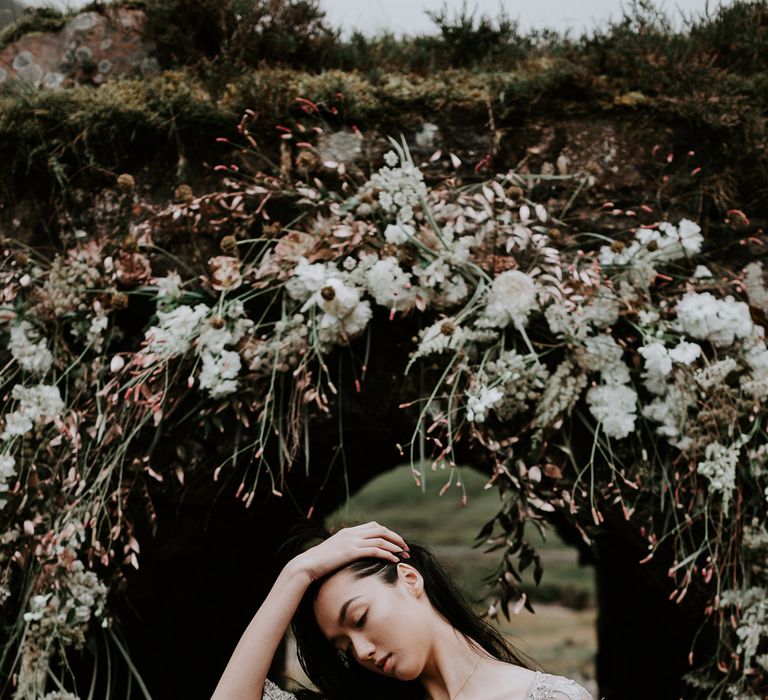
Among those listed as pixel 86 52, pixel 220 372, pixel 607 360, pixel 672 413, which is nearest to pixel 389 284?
pixel 220 372

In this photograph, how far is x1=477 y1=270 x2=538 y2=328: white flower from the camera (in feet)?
7.62

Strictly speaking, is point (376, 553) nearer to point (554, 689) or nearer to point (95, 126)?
point (554, 689)

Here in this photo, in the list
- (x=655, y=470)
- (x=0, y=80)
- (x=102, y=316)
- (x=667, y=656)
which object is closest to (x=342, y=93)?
(x=102, y=316)

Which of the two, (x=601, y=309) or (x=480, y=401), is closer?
(x=480, y=401)

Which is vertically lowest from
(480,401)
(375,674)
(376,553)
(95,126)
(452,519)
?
(452,519)

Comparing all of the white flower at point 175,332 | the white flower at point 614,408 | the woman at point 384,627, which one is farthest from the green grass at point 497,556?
the woman at point 384,627

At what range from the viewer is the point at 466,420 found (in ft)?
7.72

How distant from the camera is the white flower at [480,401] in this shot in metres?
2.17

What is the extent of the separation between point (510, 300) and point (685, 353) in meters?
0.49

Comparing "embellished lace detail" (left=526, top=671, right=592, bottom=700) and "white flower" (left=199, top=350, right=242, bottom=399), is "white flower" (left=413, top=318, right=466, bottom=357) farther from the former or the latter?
"embellished lace detail" (left=526, top=671, right=592, bottom=700)

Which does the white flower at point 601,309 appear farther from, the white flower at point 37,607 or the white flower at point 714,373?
the white flower at point 37,607

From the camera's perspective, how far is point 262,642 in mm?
1880

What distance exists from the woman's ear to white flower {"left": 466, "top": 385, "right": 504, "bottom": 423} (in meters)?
0.42

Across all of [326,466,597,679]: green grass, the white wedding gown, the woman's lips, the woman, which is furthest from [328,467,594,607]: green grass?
the woman's lips
